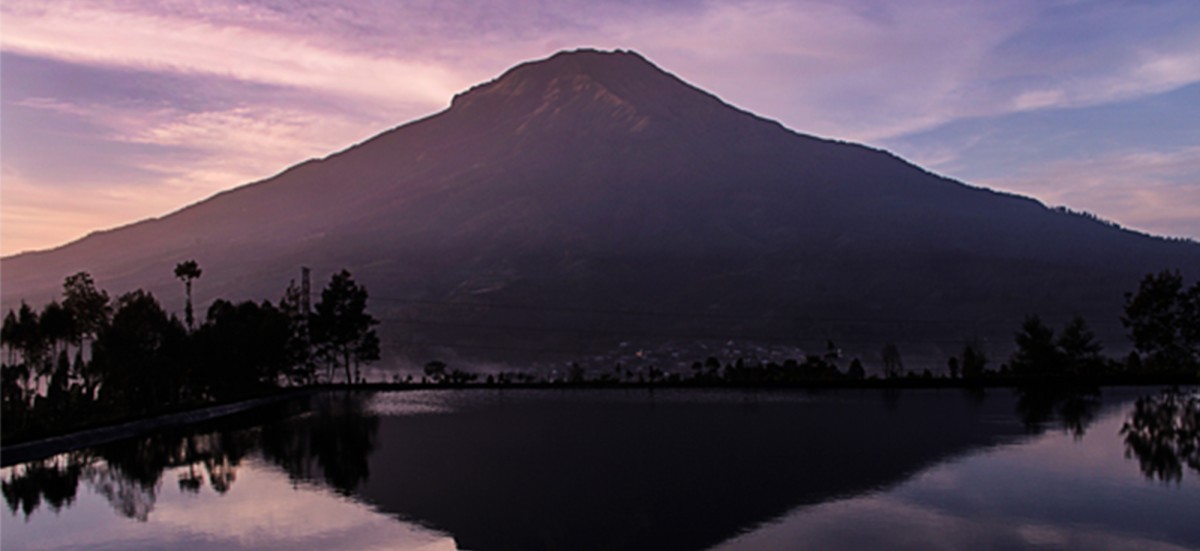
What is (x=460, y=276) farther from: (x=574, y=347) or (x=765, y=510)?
(x=765, y=510)

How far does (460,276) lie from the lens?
178375 millimetres

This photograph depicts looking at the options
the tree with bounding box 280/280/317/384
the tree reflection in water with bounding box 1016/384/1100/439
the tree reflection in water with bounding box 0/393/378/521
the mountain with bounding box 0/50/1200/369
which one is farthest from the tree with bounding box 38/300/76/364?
the mountain with bounding box 0/50/1200/369

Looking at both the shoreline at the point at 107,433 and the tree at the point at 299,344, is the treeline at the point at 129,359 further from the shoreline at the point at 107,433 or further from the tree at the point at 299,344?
the shoreline at the point at 107,433

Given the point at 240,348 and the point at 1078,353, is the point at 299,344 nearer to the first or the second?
the point at 240,348

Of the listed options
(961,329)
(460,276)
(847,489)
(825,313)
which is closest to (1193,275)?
(961,329)

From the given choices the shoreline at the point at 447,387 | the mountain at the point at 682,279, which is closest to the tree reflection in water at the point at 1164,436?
the shoreline at the point at 447,387

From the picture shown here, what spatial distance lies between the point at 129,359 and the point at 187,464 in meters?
13.9

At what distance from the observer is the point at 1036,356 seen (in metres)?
55.5

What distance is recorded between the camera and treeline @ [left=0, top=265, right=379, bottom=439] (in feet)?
112

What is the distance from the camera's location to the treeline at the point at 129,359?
3400cm

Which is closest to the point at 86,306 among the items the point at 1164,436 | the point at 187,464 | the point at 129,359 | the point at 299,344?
the point at 299,344

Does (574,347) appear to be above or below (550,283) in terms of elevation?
below

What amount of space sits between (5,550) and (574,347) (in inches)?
5721

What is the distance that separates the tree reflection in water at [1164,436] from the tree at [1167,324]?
16.1 metres
